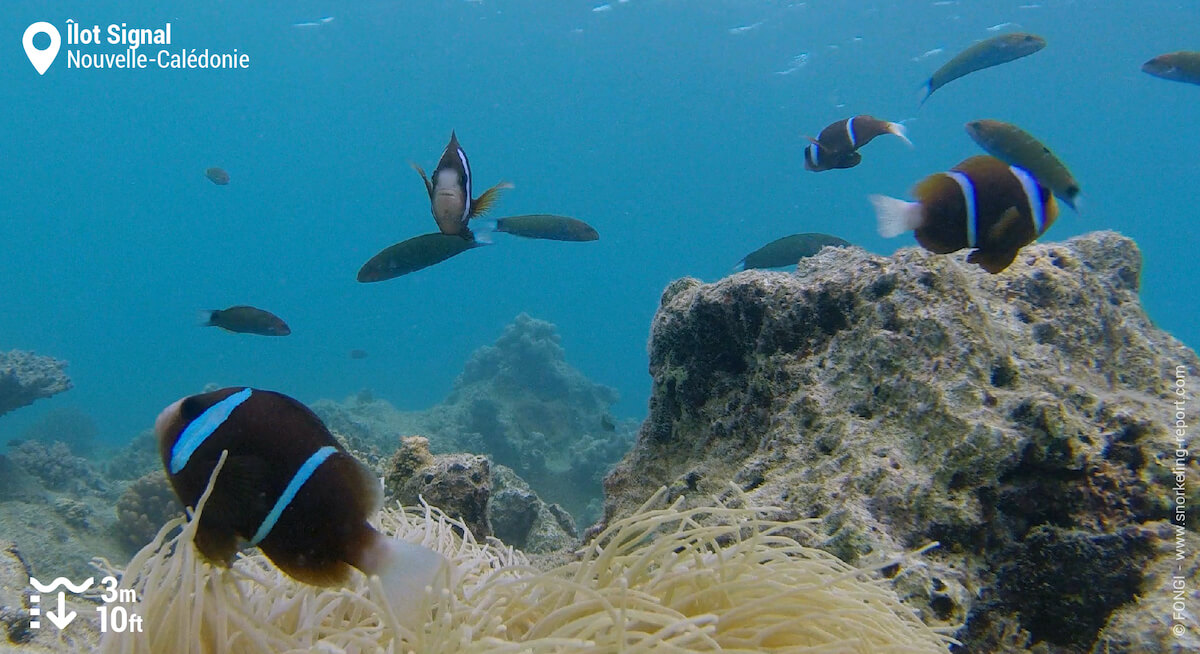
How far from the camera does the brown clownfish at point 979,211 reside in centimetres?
228

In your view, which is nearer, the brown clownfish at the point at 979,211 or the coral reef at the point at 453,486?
the brown clownfish at the point at 979,211

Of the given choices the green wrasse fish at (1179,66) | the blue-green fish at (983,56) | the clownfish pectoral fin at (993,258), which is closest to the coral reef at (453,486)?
the clownfish pectoral fin at (993,258)

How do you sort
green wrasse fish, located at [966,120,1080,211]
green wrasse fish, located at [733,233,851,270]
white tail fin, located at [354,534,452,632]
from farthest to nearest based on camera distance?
green wrasse fish, located at [733,233,851,270] → green wrasse fish, located at [966,120,1080,211] → white tail fin, located at [354,534,452,632]

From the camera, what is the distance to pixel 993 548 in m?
2.03

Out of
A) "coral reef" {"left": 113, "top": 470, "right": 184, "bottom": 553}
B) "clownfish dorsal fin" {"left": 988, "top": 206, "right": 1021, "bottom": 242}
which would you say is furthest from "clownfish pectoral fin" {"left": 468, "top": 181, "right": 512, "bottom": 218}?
"coral reef" {"left": 113, "top": 470, "right": 184, "bottom": 553}

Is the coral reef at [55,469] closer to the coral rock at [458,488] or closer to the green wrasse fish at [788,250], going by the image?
the coral rock at [458,488]

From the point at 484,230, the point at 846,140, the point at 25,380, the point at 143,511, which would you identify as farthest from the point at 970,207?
the point at 25,380

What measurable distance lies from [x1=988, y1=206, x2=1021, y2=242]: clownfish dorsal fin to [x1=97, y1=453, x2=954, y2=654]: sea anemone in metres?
1.42

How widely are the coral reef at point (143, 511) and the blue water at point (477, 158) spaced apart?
35.7 ft

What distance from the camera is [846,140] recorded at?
4188mm

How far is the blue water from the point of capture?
4112 cm

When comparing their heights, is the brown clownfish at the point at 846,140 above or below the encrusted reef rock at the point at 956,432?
above

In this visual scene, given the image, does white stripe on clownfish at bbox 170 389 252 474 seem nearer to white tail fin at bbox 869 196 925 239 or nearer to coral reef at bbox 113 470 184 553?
white tail fin at bbox 869 196 925 239

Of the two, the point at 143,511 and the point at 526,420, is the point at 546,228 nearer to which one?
the point at 143,511
